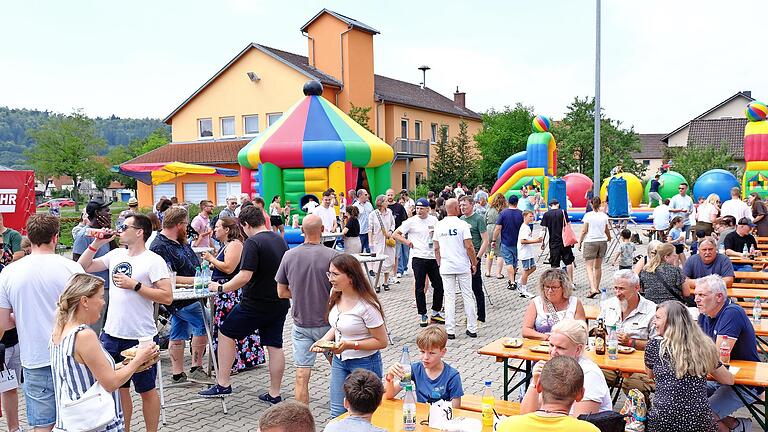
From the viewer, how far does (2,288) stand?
4184 millimetres

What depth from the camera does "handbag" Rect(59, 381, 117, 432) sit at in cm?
340

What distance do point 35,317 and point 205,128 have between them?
30.8 metres

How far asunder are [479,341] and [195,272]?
3553 mm

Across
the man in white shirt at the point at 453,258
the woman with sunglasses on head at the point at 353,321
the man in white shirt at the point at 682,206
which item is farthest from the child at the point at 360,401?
the man in white shirt at the point at 682,206

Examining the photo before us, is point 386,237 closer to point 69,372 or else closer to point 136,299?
point 136,299

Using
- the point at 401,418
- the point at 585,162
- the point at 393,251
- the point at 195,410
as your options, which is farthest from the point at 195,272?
the point at 585,162

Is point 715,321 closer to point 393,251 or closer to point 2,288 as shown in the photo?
point 2,288

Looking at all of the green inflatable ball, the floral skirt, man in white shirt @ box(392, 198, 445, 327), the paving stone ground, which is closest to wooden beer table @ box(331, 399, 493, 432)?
the paving stone ground

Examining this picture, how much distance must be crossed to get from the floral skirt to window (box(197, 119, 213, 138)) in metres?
28.0

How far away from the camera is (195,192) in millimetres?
32781

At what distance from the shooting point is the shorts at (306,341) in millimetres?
5078

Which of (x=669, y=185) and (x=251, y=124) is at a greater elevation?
(x=251, y=124)

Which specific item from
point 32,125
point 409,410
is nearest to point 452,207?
point 409,410

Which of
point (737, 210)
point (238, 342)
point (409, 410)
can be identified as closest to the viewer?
point (409, 410)
